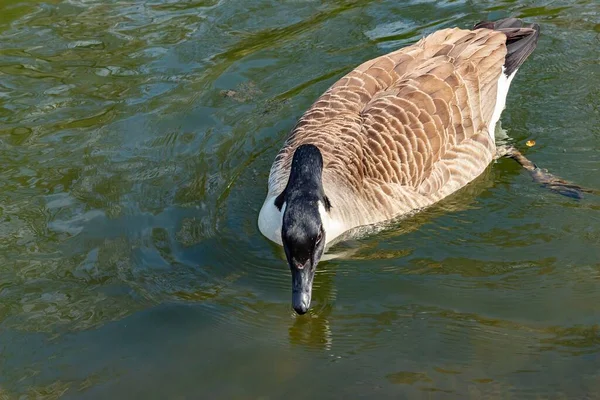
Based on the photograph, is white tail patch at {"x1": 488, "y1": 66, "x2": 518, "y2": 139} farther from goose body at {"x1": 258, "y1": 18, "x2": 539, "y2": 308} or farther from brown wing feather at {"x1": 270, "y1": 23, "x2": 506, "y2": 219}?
brown wing feather at {"x1": 270, "y1": 23, "x2": 506, "y2": 219}

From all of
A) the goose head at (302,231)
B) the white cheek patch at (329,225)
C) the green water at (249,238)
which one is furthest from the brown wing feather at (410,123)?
the goose head at (302,231)

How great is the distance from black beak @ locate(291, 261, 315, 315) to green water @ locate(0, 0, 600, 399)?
1.08 ft

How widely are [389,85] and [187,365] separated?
144 inches

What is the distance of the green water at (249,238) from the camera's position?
6012mm

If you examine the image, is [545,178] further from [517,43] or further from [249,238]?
[249,238]

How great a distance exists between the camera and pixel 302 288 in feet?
20.5

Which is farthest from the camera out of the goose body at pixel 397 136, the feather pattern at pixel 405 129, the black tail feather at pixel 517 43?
Result: the black tail feather at pixel 517 43

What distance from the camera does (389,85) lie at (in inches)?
326

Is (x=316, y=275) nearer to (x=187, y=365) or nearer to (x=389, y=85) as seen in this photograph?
(x=187, y=365)

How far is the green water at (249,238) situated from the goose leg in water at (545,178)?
0.13 m

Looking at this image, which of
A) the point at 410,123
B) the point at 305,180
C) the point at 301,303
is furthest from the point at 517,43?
the point at 301,303

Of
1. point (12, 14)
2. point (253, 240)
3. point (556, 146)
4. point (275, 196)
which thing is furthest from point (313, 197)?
point (12, 14)

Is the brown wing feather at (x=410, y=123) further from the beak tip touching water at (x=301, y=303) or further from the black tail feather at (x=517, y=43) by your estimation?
the beak tip touching water at (x=301, y=303)

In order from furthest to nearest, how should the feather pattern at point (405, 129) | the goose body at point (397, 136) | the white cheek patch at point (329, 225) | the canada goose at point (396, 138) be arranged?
the feather pattern at point (405, 129)
the goose body at point (397, 136)
the canada goose at point (396, 138)
the white cheek patch at point (329, 225)
